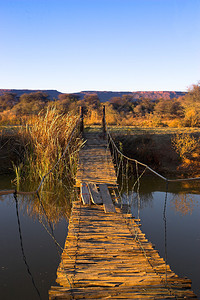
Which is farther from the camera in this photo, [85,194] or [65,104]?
[65,104]

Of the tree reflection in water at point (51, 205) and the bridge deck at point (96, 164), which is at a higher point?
the bridge deck at point (96, 164)

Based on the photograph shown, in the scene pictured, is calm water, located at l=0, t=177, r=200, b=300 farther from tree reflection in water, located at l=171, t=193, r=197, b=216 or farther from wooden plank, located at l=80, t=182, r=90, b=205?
wooden plank, located at l=80, t=182, r=90, b=205

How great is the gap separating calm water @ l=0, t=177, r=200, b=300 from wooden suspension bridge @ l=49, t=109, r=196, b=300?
22.9 inches

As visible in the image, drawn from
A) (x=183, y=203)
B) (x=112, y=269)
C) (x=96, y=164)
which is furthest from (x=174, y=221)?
(x=112, y=269)

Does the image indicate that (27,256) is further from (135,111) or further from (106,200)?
(135,111)

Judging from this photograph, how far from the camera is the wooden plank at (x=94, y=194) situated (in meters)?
5.06

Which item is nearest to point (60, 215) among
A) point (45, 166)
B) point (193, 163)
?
point (45, 166)

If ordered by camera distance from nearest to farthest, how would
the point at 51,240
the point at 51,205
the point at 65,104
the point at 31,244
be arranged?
the point at 31,244, the point at 51,240, the point at 51,205, the point at 65,104

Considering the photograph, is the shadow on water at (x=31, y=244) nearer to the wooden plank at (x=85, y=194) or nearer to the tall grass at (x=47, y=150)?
the wooden plank at (x=85, y=194)

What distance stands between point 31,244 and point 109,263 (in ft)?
6.14

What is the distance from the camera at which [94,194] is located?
5.27 m

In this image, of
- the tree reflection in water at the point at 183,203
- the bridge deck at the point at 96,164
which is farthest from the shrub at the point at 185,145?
the bridge deck at the point at 96,164

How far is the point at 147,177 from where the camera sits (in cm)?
880

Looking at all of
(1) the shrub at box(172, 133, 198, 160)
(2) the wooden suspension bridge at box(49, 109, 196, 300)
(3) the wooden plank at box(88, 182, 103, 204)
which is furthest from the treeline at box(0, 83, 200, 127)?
(2) the wooden suspension bridge at box(49, 109, 196, 300)
